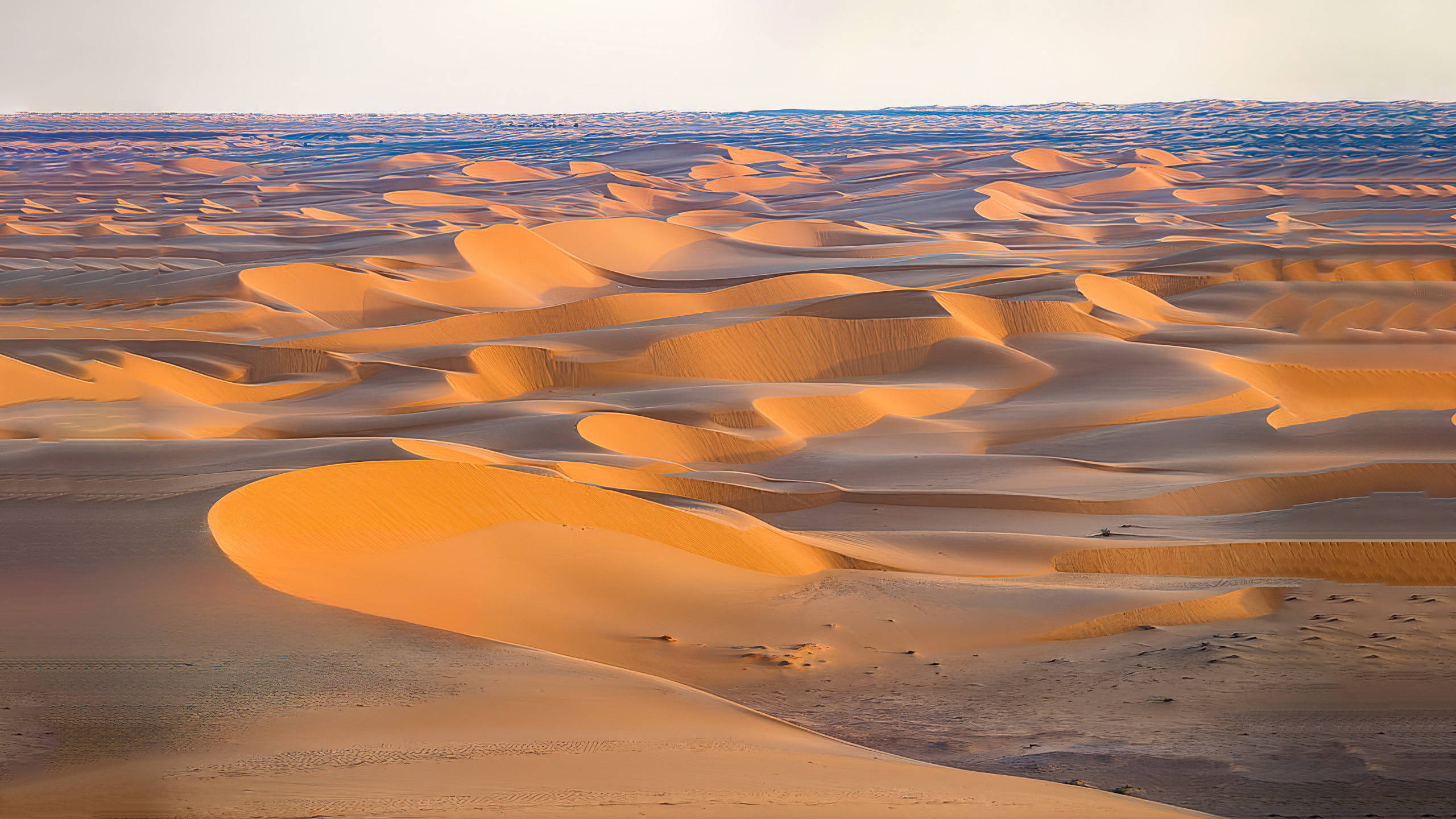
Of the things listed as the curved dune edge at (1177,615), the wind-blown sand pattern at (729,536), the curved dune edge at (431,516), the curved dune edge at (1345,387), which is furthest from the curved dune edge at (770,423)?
the curved dune edge at (1177,615)

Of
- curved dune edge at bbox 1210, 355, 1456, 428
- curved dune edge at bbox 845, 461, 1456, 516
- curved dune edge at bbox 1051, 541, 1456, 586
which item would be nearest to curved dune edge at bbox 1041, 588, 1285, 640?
curved dune edge at bbox 1051, 541, 1456, 586

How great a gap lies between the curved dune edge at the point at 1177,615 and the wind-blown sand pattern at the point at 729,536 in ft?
0.12

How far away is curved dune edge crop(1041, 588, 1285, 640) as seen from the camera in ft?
22.2

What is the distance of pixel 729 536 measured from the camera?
319 inches

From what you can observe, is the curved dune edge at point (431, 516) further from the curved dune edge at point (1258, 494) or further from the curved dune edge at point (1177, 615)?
the curved dune edge at point (1258, 494)

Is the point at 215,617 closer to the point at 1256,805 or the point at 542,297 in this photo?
the point at 1256,805

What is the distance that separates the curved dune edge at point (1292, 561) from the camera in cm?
793

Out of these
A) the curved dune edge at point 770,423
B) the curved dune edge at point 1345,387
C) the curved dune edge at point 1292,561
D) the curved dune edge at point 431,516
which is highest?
the curved dune edge at point 431,516

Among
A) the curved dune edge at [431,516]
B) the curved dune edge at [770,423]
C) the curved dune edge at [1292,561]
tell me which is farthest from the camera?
the curved dune edge at [770,423]

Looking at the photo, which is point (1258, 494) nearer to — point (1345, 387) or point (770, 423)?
point (770, 423)

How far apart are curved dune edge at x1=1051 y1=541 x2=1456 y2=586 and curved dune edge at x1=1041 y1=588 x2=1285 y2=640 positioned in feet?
3.79

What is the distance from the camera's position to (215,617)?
17.5 feet

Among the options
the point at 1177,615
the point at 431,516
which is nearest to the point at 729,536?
the point at 431,516

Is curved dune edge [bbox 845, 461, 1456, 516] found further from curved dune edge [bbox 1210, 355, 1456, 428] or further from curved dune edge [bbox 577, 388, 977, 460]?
curved dune edge [bbox 1210, 355, 1456, 428]
